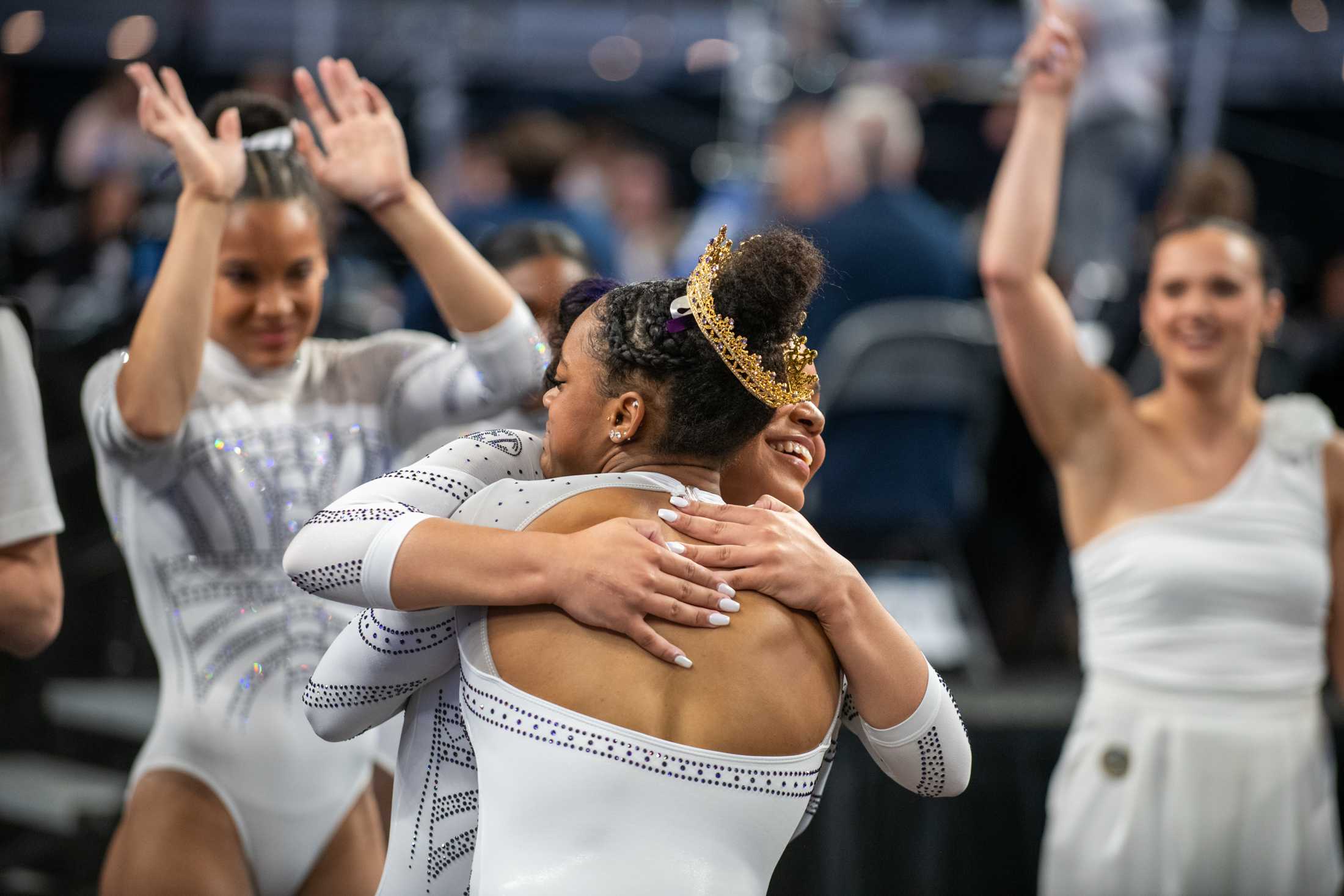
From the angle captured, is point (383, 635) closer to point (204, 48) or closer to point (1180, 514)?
point (1180, 514)

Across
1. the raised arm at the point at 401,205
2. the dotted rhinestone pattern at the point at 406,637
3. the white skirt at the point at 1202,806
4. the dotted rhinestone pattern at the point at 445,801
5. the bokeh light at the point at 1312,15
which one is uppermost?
the bokeh light at the point at 1312,15

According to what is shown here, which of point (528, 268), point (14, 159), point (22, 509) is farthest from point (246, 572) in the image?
point (14, 159)

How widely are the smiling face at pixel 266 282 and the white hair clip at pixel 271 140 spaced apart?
0.11m

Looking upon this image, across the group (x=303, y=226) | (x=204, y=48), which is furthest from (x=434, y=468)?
(x=204, y=48)

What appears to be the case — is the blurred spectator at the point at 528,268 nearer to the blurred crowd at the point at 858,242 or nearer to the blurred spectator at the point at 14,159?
the blurred crowd at the point at 858,242

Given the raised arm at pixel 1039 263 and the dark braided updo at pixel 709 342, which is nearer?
the dark braided updo at pixel 709 342

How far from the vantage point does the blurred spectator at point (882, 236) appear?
13.4 feet

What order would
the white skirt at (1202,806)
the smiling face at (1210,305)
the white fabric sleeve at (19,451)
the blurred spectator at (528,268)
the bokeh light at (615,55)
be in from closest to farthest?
the white fabric sleeve at (19,451) < the blurred spectator at (528,268) < the white skirt at (1202,806) < the smiling face at (1210,305) < the bokeh light at (615,55)

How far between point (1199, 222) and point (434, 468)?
222 cm

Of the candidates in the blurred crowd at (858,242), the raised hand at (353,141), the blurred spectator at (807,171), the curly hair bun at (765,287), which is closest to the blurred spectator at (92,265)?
the blurred crowd at (858,242)

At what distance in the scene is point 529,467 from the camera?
1632 mm

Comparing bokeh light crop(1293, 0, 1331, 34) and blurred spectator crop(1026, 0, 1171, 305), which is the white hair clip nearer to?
blurred spectator crop(1026, 0, 1171, 305)

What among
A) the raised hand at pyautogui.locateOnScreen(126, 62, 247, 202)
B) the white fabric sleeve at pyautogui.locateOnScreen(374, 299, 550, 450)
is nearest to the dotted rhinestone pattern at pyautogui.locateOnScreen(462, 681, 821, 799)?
the white fabric sleeve at pyautogui.locateOnScreen(374, 299, 550, 450)

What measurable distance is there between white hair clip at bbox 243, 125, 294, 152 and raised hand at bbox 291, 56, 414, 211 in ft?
0.06
